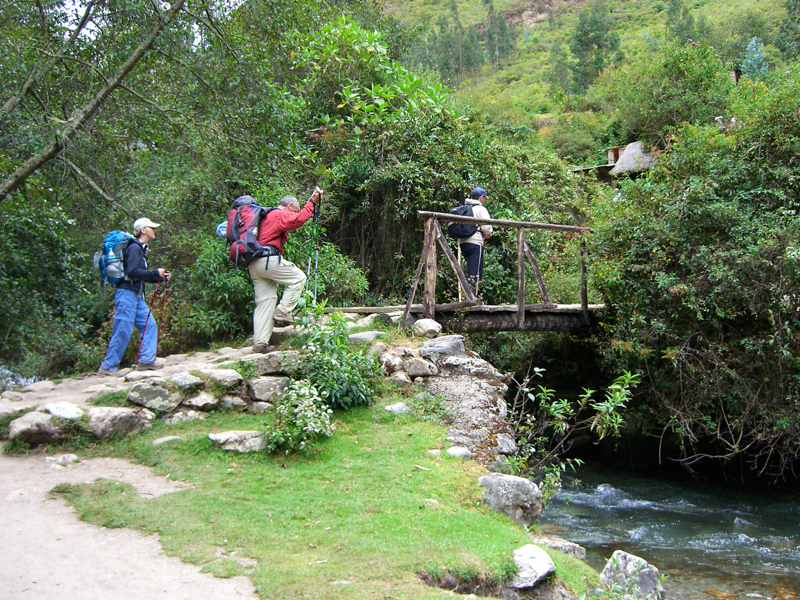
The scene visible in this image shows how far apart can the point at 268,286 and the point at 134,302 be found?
1568 millimetres

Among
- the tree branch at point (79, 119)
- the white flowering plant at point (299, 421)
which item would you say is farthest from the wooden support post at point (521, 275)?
the tree branch at point (79, 119)

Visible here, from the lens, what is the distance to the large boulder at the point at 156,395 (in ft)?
21.0

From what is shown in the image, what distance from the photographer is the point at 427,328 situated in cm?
867

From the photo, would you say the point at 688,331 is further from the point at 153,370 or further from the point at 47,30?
the point at 47,30

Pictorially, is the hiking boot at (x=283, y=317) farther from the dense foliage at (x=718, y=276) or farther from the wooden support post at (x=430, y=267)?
the dense foliage at (x=718, y=276)

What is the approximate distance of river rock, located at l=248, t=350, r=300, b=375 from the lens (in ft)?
23.0

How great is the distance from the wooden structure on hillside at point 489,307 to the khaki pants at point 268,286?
5.69 feet

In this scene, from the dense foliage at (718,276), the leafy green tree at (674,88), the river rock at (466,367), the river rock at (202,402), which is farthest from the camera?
the leafy green tree at (674,88)

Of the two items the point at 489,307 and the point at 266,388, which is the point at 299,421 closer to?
the point at 266,388

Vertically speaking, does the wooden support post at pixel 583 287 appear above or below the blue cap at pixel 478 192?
below

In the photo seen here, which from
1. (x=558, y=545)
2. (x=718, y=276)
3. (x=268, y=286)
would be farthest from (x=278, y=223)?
(x=718, y=276)

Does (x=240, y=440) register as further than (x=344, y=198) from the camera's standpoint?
No

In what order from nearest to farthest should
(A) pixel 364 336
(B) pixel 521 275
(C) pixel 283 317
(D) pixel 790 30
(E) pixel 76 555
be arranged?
1. (E) pixel 76 555
2. (A) pixel 364 336
3. (C) pixel 283 317
4. (B) pixel 521 275
5. (D) pixel 790 30

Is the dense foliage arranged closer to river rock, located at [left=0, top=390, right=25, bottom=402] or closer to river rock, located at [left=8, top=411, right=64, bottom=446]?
river rock, located at [left=8, top=411, right=64, bottom=446]
